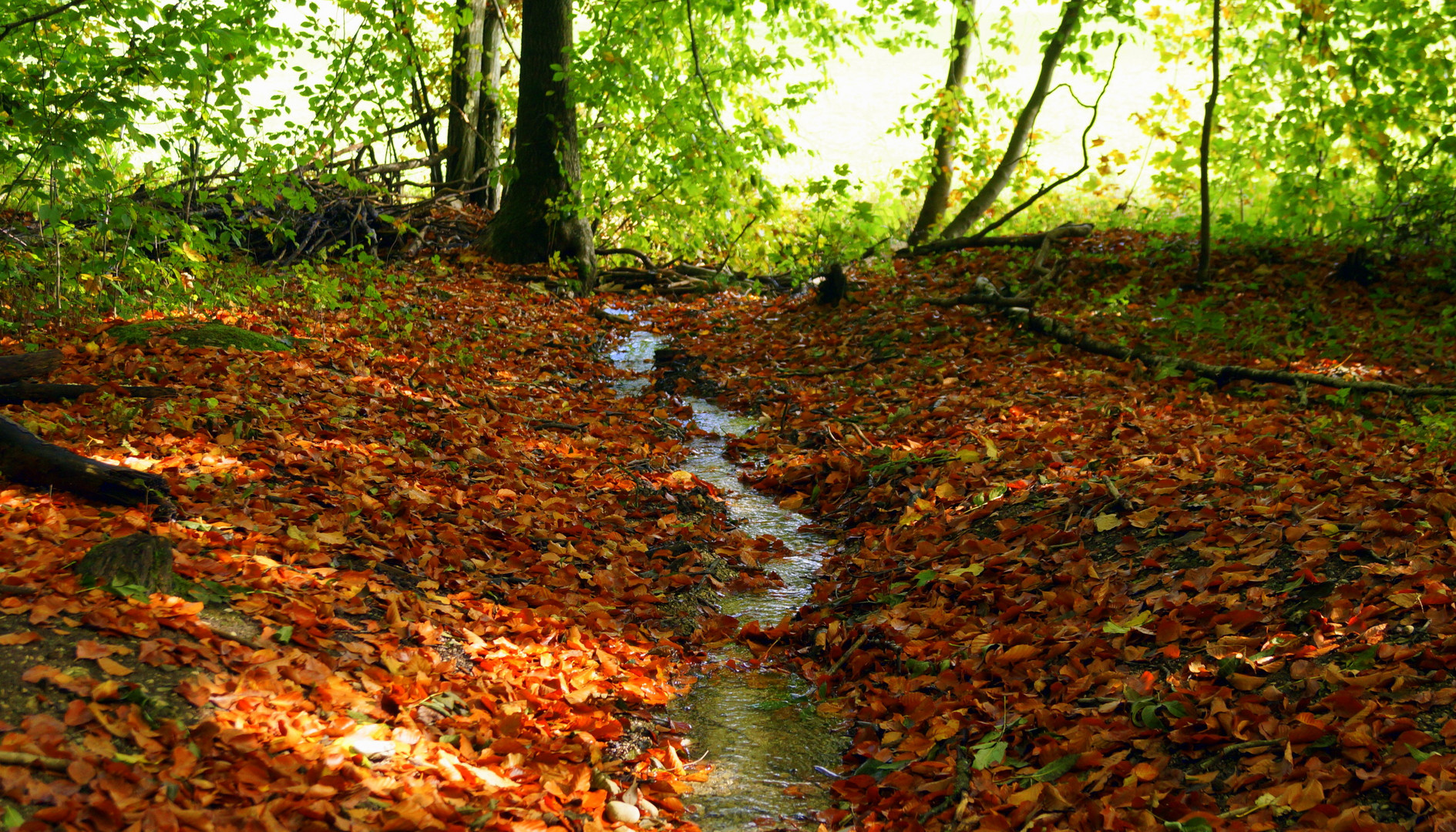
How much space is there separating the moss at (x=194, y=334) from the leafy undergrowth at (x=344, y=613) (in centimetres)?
10

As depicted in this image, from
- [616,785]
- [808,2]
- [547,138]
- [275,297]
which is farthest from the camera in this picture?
[547,138]

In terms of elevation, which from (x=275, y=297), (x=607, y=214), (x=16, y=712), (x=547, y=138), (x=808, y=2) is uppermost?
(x=808, y=2)

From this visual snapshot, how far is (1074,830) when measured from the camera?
2312mm

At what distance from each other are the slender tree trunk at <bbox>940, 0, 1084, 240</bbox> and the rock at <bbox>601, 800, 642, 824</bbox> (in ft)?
29.6

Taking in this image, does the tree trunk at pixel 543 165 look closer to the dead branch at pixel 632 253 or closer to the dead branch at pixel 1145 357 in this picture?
the dead branch at pixel 632 253

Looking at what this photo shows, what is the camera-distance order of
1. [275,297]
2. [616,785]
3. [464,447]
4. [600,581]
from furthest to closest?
[275,297], [464,447], [600,581], [616,785]

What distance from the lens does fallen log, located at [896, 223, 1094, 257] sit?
980 centimetres

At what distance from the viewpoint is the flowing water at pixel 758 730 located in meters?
2.73

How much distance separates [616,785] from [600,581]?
1350mm

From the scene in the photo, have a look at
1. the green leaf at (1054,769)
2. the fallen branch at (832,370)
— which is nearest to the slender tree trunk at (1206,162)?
the fallen branch at (832,370)

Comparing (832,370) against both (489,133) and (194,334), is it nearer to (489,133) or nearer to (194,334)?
(194,334)

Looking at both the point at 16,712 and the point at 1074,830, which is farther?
the point at 1074,830

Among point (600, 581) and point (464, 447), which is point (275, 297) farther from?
point (600, 581)

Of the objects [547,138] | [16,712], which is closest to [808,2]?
[547,138]
